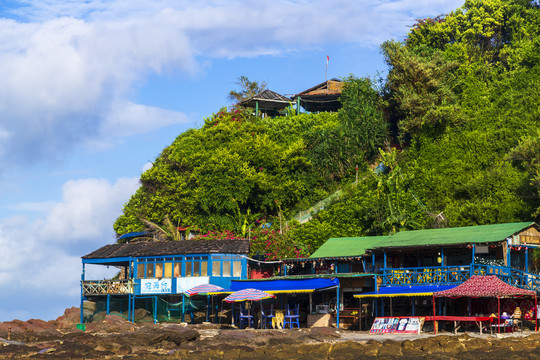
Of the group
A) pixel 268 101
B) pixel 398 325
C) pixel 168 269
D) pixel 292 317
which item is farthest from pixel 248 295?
pixel 268 101

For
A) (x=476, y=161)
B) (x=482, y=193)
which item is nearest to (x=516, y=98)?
(x=476, y=161)

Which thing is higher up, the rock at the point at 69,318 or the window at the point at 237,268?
the window at the point at 237,268

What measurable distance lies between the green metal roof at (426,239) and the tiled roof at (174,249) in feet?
18.9

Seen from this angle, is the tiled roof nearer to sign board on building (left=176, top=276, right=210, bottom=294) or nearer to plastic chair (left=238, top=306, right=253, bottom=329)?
sign board on building (left=176, top=276, right=210, bottom=294)

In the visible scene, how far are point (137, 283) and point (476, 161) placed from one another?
24962 millimetres

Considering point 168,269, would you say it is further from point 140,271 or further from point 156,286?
point 140,271

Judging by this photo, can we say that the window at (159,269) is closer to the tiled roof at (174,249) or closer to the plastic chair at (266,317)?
the tiled roof at (174,249)

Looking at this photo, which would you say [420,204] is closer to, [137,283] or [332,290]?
[332,290]

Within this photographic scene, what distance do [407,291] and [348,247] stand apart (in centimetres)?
726

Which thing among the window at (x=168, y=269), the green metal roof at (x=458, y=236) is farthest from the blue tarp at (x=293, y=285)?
the window at (x=168, y=269)

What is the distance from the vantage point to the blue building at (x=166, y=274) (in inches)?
1715

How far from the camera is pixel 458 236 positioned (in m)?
36.4

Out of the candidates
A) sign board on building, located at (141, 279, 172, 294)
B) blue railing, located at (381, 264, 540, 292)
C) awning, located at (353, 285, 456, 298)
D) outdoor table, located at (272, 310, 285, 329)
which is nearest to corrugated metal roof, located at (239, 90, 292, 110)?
sign board on building, located at (141, 279, 172, 294)

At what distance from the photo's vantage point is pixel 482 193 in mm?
47125
